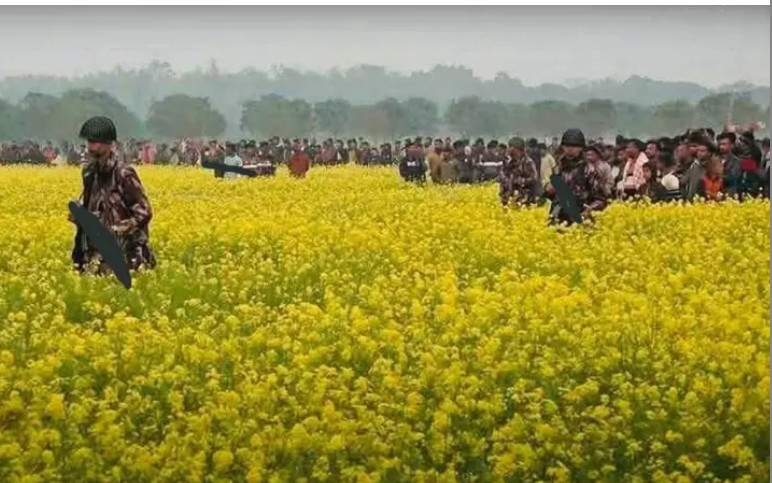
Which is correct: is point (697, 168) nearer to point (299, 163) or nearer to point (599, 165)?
point (599, 165)

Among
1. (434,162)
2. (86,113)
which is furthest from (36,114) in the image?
(434,162)

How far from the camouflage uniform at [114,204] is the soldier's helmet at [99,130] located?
1.41 ft

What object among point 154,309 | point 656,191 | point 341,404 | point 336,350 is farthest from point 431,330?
point 656,191

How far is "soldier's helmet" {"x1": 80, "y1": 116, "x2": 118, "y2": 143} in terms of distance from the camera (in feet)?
28.6

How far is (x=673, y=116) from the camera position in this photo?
9023 millimetres

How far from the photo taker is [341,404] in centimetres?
690

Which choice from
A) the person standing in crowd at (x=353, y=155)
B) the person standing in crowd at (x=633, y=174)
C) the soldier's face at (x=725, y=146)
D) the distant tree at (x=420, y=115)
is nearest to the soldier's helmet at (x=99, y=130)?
the distant tree at (x=420, y=115)

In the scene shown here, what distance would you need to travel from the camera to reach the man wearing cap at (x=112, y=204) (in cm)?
938

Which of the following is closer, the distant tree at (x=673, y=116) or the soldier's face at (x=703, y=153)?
the distant tree at (x=673, y=116)

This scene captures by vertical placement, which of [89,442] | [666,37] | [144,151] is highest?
[666,37]

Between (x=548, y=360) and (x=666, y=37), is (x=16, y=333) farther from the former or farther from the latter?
(x=666, y=37)

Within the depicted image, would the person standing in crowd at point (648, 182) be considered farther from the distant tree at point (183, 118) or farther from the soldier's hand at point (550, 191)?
the distant tree at point (183, 118)

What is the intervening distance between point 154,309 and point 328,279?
1.45 metres

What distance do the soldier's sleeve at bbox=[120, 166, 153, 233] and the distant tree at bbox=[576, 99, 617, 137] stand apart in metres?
2.91
